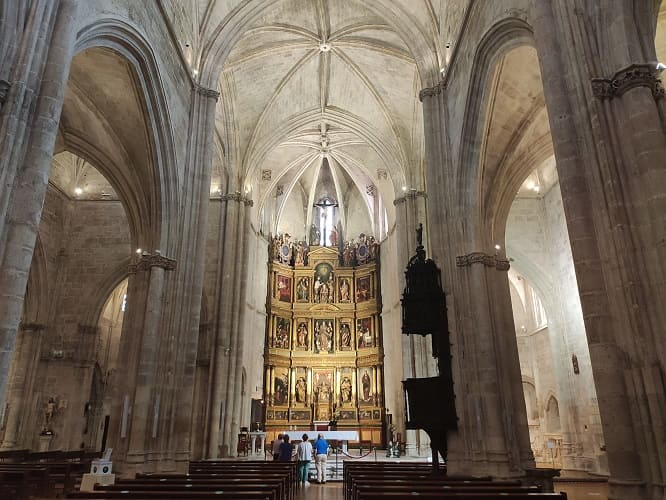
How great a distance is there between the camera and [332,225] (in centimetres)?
3334

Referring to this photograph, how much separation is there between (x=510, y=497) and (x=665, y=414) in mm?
2110

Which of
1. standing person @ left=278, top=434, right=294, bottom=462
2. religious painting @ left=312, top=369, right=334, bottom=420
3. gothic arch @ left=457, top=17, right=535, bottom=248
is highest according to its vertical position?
gothic arch @ left=457, top=17, right=535, bottom=248

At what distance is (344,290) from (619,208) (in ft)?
80.3

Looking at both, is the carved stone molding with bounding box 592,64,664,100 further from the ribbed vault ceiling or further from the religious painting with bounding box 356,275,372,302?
the religious painting with bounding box 356,275,372,302

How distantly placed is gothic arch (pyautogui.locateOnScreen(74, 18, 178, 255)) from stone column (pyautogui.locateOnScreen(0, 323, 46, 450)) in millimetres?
8748

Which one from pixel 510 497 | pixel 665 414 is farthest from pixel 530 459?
pixel 510 497

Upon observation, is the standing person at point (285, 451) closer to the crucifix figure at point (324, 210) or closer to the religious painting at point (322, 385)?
the religious painting at point (322, 385)

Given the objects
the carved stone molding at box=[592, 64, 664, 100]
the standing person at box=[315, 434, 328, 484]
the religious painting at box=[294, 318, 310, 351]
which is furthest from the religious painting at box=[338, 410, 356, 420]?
the carved stone molding at box=[592, 64, 664, 100]

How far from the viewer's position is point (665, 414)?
5.71 metres

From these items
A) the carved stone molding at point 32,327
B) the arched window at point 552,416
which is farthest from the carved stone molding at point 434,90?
the carved stone molding at point 32,327

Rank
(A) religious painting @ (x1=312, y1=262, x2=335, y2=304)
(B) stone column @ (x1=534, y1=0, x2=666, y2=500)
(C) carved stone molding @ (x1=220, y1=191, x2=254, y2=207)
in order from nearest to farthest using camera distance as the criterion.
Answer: (B) stone column @ (x1=534, y1=0, x2=666, y2=500), (C) carved stone molding @ (x1=220, y1=191, x2=254, y2=207), (A) religious painting @ (x1=312, y1=262, x2=335, y2=304)

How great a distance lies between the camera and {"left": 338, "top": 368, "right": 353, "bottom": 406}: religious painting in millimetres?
28005

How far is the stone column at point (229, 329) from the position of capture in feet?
63.4

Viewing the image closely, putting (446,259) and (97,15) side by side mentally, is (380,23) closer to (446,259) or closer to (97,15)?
(446,259)
